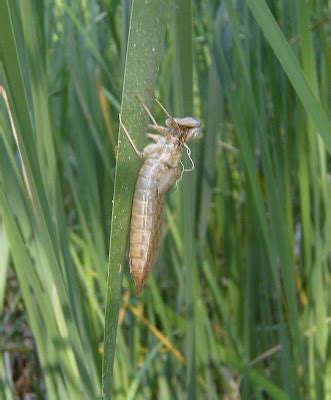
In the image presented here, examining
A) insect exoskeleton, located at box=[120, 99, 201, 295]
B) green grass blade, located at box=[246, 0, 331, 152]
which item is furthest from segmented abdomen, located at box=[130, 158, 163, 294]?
green grass blade, located at box=[246, 0, 331, 152]

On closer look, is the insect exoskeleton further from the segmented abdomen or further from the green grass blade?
the green grass blade

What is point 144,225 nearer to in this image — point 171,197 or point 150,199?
point 150,199

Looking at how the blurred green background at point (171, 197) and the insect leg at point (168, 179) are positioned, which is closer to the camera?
the blurred green background at point (171, 197)

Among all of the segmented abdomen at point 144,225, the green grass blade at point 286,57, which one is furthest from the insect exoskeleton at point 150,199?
the green grass blade at point 286,57

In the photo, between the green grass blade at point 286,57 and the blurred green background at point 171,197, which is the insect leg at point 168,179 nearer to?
the blurred green background at point 171,197

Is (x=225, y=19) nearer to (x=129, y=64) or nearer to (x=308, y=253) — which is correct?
(x=308, y=253)

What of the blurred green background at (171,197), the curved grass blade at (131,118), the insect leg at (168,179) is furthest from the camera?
the insect leg at (168,179)

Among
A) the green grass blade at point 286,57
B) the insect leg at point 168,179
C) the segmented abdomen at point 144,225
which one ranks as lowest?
the segmented abdomen at point 144,225

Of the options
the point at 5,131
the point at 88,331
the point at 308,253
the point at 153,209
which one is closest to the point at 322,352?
the point at 308,253
